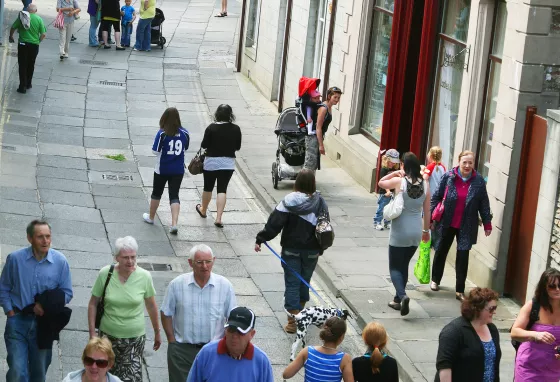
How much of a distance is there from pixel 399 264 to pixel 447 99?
451 centimetres

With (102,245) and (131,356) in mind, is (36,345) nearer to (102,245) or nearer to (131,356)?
(131,356)

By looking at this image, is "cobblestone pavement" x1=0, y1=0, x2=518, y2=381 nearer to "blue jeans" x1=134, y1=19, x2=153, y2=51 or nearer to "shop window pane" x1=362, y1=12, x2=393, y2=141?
"blue jeans" x1=134, y1=19, x2=153, y2=51

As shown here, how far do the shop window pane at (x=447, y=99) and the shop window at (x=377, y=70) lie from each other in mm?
2323

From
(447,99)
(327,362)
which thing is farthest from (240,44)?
(327,362)

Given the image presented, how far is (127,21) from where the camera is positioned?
1237 inches

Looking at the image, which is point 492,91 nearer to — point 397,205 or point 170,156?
point 397,205

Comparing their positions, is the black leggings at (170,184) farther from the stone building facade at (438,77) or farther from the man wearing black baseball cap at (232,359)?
the man wearing black baseball cap at (232,359)

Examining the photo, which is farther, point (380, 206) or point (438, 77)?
point (438, 77)

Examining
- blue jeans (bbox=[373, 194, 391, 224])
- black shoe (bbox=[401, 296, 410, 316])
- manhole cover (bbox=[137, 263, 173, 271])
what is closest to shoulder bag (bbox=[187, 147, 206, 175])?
manhole cover (bbox=[137, 263, 173, 271])

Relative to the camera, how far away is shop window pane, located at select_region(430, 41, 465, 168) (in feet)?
53.2

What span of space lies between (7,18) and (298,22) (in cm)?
1157

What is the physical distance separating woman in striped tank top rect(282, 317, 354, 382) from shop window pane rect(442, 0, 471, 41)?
8.25 m

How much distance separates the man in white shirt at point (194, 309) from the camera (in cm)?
895

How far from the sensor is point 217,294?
898 cm
